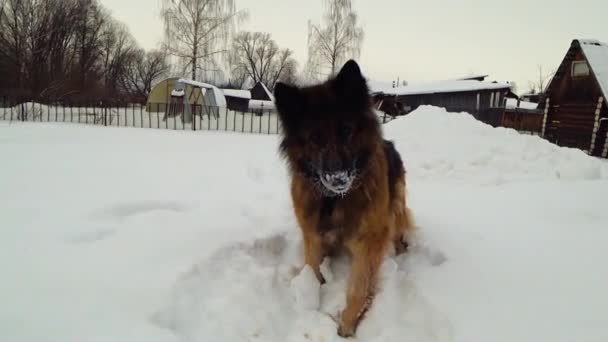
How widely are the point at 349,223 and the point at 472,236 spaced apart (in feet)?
4.87

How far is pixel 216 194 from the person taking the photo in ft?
13.2

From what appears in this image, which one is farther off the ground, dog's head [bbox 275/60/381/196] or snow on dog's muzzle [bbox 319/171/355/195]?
dog's head [bbox 275/60/381/196]

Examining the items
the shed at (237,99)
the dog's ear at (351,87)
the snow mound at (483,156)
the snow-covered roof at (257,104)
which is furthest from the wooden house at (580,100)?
the shed at (237,99)

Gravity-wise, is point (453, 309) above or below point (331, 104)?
below

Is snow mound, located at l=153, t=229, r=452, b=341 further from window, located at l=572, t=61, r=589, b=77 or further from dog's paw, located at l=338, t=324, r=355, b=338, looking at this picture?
window, located at l=572, t=61, r=589, b=77

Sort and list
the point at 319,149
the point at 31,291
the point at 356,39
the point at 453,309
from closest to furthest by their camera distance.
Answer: the point at 31,291 < the point at 453,309 < the point at 319,149 < the point at 356,39

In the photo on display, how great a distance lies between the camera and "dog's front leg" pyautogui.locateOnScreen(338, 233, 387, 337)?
2186 millimetres

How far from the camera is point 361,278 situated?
89.2 inches

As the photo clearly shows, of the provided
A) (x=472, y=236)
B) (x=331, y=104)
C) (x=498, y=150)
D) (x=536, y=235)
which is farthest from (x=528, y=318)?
(x=498, y=150)

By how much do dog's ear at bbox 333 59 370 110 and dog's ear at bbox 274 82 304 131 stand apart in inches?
11.1

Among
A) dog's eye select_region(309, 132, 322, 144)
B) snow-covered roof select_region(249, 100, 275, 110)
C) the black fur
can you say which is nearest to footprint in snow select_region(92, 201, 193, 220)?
dog's eye select_region(309, 132, 322, 144)

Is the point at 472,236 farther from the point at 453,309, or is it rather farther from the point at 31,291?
the point at 31,291


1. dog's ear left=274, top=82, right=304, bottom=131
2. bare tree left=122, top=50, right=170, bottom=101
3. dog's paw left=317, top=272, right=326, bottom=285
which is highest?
bare tree left=122, top=50, right=170, bottom=101

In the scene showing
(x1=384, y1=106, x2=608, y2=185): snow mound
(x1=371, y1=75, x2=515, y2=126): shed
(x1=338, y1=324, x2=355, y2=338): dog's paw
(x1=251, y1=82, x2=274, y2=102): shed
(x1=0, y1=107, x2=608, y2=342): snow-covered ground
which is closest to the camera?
(x1=0, y1=107, x2=608, y2=342): snow-covered ground
